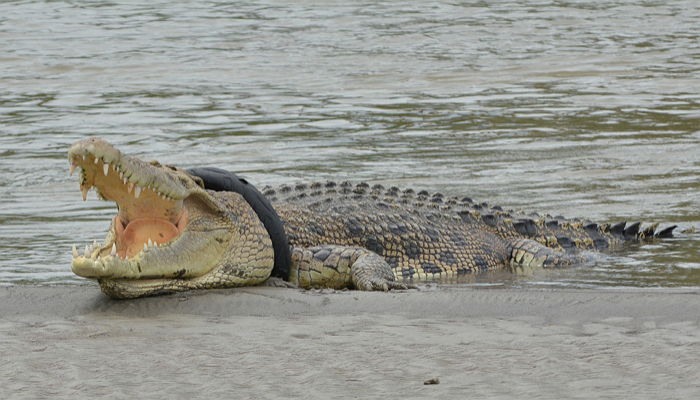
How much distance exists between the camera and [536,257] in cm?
848

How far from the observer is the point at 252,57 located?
67.4ft

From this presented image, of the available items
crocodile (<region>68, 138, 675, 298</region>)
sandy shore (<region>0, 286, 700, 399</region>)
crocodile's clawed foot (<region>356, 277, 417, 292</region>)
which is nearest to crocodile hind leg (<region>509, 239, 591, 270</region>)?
crocodile (<region>68, 138, 675, 298</region>)

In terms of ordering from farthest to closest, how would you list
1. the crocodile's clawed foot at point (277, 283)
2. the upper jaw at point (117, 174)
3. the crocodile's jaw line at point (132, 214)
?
the crocodile's clawed foot at point (277, 283) < the crocodile's jaw line at point (132, 214) < the upper jaw at point (117, 174)

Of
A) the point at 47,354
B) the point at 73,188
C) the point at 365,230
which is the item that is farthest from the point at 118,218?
the point at 73,188

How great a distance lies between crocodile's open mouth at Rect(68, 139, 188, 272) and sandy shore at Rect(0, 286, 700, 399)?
256 millimetres

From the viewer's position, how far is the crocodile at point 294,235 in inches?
241

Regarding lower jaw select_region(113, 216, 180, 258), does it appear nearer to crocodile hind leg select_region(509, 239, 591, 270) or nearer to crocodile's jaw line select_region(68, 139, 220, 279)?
crocodile's jaw line select_region(68, 139, 220, 279)

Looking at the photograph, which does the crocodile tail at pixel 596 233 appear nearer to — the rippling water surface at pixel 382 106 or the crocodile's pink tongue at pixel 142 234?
the rippling water surface at pixel 382 106

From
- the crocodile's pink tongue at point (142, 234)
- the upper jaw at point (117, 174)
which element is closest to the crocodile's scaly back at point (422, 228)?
the crocodile's pink tongue at point (142, 234)

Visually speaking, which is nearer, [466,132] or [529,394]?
[529,394]

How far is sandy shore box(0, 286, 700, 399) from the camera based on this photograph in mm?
4613

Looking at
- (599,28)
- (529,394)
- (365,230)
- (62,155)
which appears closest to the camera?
(529,394)

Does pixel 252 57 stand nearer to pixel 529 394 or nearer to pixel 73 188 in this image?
pixel 73 188

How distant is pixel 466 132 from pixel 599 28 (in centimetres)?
1073
